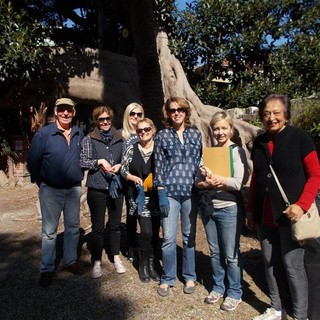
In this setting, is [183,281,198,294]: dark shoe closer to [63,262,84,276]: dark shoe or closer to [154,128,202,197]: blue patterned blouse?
[154,128,202,197]: blue patterned blouse

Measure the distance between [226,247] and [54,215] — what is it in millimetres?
1862

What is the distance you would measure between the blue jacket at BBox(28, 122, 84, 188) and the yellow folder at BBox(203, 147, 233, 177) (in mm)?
1513

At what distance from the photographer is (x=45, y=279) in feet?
12.8

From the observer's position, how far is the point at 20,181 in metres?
11.2

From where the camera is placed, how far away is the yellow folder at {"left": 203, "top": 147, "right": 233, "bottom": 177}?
10.3ft

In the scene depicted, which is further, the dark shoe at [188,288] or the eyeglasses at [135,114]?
the eyeglasses at [135,114]

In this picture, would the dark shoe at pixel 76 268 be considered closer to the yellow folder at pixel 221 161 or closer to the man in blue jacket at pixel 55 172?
the man in blue jacket at pixel 55 172

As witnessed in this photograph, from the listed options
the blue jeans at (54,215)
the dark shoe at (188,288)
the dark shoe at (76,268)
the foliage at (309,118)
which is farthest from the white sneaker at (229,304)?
the foliage at (309,118)

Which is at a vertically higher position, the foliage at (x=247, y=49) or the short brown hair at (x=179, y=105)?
the foliage at (x=247, y=49)

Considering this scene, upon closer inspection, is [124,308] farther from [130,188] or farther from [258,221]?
[258,221]

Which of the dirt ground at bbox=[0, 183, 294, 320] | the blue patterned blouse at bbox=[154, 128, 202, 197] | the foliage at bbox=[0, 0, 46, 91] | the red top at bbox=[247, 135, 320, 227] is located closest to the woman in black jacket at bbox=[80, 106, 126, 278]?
the dirt ground at bbox=[0, 183, 294, 320]

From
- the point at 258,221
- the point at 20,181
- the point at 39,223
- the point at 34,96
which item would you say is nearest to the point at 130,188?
the point at 258,221

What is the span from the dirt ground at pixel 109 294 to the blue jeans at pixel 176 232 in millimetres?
205

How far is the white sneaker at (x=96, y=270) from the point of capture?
4.03 metres
